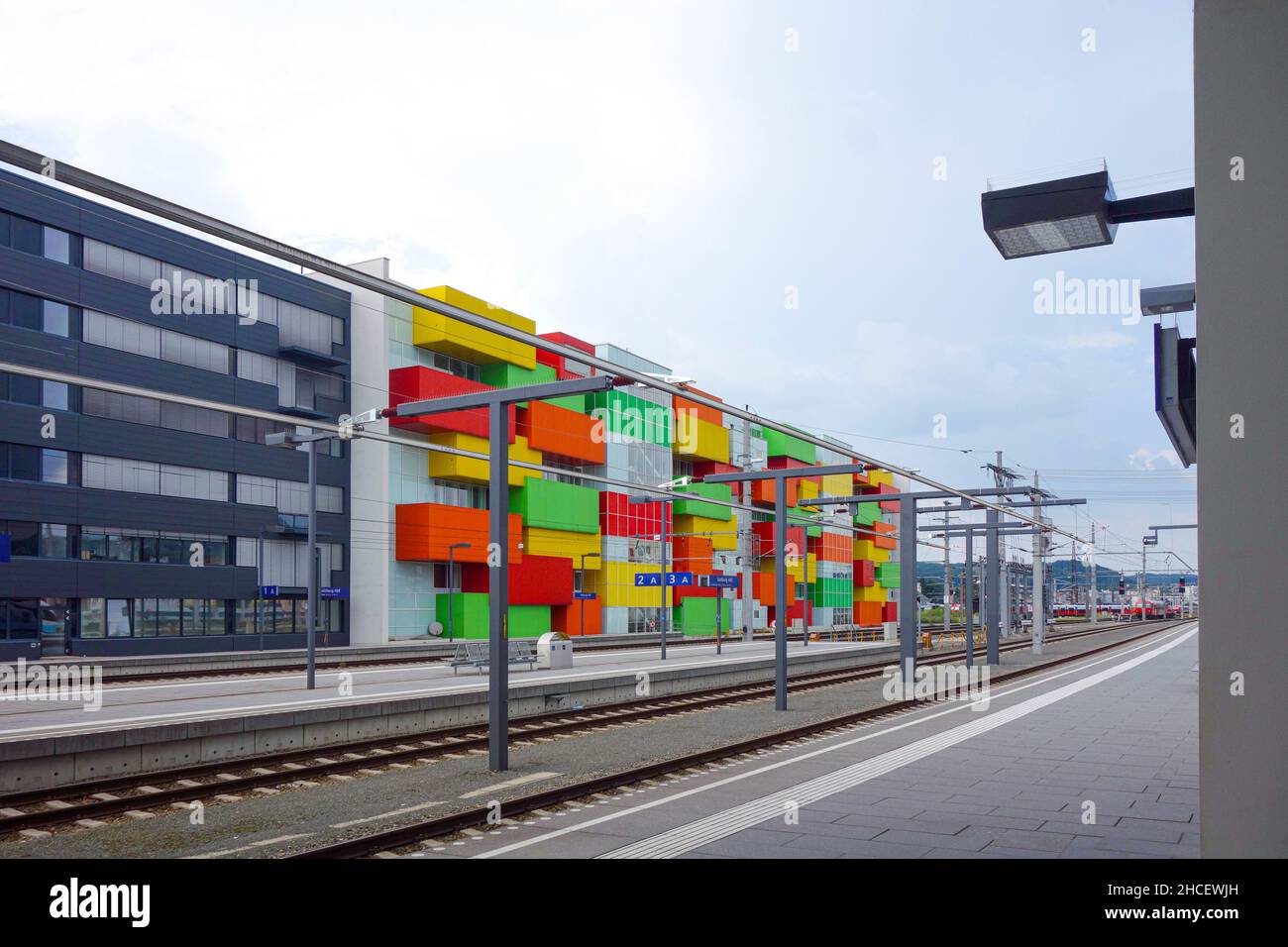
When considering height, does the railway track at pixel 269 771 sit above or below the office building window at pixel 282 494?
below

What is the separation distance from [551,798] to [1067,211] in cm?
701

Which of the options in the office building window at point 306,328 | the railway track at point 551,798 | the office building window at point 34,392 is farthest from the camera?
the office building window at point 306,328

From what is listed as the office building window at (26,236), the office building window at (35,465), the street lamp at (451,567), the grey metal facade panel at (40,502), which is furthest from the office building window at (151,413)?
the street lamp at (451,567)

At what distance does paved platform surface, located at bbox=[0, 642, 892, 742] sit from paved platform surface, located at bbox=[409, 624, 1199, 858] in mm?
7810

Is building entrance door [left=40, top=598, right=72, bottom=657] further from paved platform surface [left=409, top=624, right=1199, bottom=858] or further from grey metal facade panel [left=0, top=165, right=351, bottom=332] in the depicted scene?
paved platform surface [left=409, top=624, right=1199, bottom=858]

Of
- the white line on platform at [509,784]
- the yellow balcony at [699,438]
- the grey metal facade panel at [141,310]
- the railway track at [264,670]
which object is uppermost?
the grey metal facade panel at [141,310]

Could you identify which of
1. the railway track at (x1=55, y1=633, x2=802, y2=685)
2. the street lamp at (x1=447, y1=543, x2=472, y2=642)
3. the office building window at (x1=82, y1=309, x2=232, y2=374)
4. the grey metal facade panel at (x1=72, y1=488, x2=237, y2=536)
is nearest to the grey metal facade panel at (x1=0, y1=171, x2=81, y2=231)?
the office building window at (x1=82, y1=309, x2=232, y2=374)

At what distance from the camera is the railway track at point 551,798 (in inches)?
326

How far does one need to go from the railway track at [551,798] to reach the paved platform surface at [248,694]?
6.79m

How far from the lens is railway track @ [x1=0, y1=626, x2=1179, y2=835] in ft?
35.7

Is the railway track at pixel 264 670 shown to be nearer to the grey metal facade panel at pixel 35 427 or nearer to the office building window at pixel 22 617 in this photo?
the office building window at pixel 22 617
